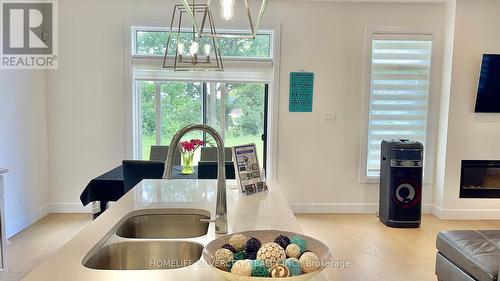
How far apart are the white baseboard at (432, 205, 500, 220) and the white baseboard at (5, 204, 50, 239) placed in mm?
4952

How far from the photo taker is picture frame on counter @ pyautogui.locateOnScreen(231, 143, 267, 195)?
2002mm

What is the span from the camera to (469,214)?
15.1 ft

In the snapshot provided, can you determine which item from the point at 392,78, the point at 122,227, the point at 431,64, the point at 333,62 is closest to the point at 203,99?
the point at 333,62

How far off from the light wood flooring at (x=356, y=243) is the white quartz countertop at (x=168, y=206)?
1220 millimetres

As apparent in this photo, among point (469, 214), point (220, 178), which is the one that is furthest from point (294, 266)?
point (469, 214)

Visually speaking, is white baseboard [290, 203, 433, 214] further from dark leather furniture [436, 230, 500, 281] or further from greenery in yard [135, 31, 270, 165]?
dark leather furniture [436, 230, 500, 281]

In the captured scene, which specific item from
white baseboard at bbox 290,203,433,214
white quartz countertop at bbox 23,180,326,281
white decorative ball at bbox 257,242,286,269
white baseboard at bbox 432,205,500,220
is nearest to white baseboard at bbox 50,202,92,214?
white baseboard at bbox 290,203,433,214

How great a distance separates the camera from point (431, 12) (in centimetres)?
464

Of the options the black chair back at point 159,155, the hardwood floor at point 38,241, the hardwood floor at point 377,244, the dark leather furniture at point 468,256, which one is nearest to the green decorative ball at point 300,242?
the dark leather furniture at point 468,256

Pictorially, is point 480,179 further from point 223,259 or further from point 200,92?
point 223,259

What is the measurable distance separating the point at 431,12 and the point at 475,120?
4.83 feet

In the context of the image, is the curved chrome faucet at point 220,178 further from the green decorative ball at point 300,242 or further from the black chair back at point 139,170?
the black chair back at point 139,170

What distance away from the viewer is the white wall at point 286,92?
14.8ft

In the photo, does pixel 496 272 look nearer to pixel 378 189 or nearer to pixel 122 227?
pixel 122 227
